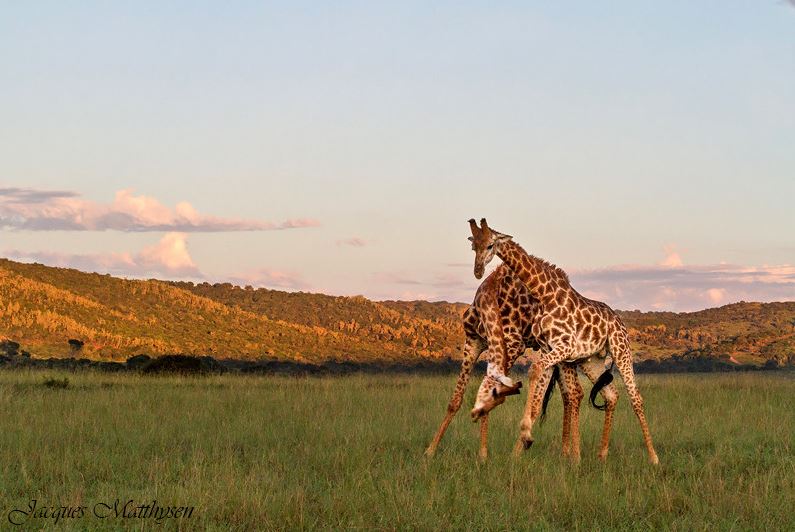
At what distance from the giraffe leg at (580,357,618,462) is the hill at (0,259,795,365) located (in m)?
39.0

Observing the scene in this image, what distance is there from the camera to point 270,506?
29.2ft

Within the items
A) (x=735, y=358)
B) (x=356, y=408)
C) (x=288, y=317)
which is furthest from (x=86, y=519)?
(x=288, y=317)

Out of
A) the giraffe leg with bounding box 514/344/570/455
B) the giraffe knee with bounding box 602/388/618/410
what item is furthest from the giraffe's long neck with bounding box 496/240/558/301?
the giraffe knee with bounding box 602/388/618/410

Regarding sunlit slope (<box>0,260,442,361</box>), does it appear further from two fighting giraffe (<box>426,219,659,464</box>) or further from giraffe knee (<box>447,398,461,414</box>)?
two fighting giraffe (<box>426,219,659,464</box>)

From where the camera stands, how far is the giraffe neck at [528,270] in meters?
11.9

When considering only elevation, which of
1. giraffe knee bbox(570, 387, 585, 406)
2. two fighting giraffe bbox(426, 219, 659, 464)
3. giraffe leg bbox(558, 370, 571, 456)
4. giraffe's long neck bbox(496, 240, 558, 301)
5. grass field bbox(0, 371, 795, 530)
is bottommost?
grass field bbox(0, 371, 795, 530)

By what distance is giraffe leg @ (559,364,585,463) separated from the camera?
12016mm

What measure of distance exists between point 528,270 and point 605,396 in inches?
84.3

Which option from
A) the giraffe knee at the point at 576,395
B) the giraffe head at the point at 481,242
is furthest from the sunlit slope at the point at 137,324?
the giraffe head at the point at 481,242

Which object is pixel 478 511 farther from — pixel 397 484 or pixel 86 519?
pixel 86 519

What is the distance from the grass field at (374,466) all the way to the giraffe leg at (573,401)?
274mm

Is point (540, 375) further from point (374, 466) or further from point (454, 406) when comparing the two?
point (374, 466)

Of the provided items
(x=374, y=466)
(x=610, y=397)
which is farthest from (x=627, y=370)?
(x=374, y=466)

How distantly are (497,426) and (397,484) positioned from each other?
620 cm
